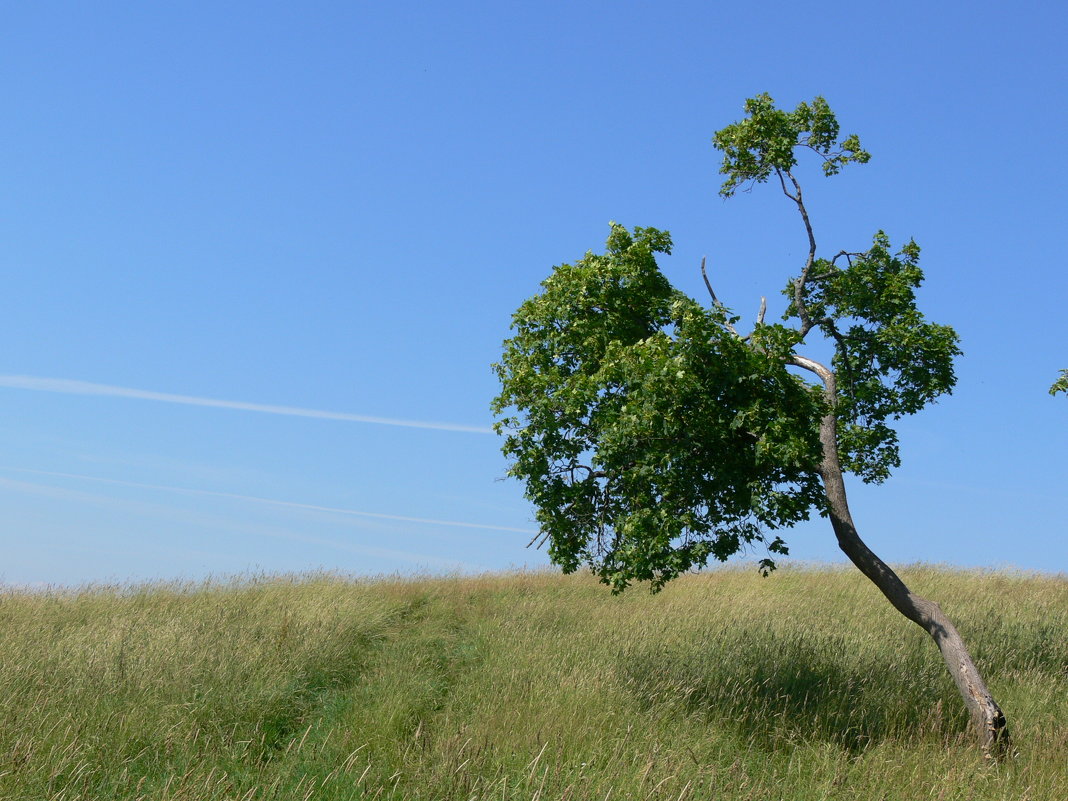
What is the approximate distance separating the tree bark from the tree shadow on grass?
1.74 feet

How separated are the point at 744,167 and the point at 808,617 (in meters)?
10.7

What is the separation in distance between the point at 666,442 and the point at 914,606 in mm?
4836

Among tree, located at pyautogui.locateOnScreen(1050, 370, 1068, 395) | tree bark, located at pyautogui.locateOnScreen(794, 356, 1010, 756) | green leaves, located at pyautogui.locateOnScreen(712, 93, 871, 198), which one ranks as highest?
green leaves, located at pyautogui.locateOnScreen(712, 93, 871, 198)

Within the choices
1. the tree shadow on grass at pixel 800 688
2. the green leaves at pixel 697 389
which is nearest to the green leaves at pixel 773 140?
the green leaves at pixel 697 389

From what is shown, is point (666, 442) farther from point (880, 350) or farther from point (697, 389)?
point (880, 350)

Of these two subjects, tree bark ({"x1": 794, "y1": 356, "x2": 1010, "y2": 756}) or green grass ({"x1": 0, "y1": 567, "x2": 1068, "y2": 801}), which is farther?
tree bark ({"x1": 794, "y1": 356, "x2": 1010, "y2": 756})

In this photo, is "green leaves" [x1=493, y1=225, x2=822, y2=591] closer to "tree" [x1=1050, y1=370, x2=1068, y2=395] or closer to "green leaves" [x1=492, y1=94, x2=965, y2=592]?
"green leaves" [x1=492, y1=94, x2=965, y2=592]

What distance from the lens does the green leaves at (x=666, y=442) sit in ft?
37.5

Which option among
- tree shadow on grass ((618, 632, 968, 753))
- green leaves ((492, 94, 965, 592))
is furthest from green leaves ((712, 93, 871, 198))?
tree shadow on grass ((618, 632, 968, 753))

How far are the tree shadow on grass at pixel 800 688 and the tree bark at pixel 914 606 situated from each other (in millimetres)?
530

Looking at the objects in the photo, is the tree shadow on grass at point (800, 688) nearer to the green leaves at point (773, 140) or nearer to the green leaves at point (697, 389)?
the green leaves at point (697, 389)

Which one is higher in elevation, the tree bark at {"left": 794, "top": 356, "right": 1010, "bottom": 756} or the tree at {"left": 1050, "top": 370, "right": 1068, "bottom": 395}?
the tree at {"left": 1050, "top": 370, "right": 1068, "bottom": 395}

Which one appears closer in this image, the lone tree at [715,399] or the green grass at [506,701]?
the green grass at [506,701]

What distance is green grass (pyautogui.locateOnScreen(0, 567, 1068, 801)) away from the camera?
8133 millimetres
